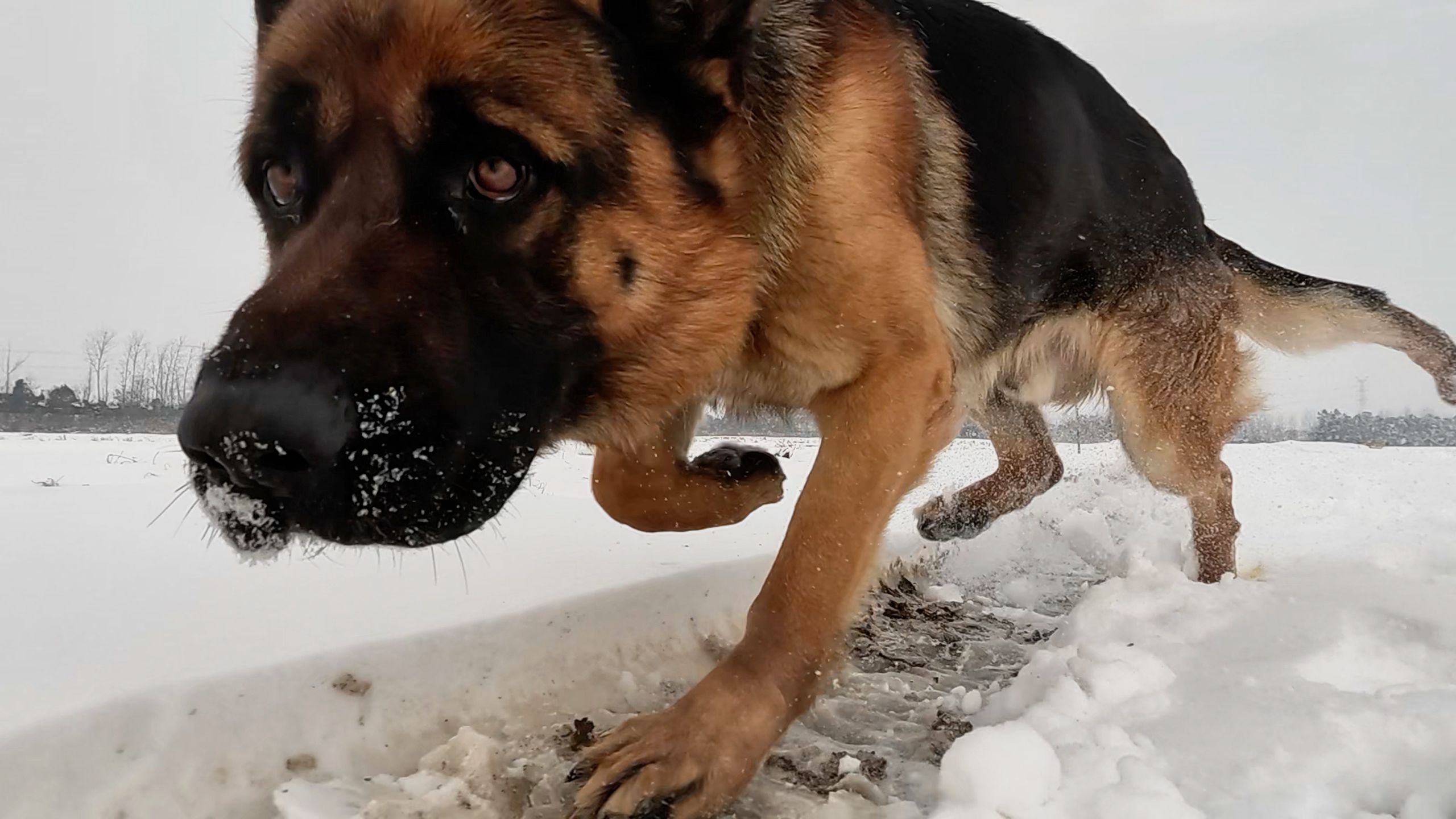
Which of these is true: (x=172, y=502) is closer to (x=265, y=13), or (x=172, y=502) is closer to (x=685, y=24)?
(x=265, y=13)

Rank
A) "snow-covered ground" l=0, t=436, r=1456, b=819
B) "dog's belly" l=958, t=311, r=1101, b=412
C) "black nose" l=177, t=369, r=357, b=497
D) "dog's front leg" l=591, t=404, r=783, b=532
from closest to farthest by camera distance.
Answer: "black nose" l=177, t=369, r=357, b=497 → "snow-covered ground" l=0, t=436, r=1456, b=819 → "dog's front leg" l=591, t=404, r=783, b=532 → "dog's belly" l=958, t=311, r=1101, b=412

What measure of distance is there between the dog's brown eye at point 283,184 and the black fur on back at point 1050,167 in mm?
1820

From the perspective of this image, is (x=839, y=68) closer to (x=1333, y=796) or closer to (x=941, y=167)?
(x=941, y=167)

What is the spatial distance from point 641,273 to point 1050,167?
198 cm

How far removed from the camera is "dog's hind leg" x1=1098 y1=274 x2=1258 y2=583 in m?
3.75

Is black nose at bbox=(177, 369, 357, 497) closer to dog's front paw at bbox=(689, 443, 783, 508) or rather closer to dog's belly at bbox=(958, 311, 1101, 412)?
dog's front paw at bbox=(689, 443, 783, 508)

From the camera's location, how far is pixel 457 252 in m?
1.59

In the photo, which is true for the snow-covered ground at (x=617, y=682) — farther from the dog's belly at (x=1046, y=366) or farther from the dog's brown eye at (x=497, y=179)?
the dog's brown eye at (x=497, y=179)

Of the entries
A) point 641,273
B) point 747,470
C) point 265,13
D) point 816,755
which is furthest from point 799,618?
point 265,13

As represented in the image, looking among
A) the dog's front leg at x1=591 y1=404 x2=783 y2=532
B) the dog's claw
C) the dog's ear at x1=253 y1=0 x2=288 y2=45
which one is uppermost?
the dog's ear at x1=253 y1=0 x2=288 y2=45

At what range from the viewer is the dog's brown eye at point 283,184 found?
172 centimetres

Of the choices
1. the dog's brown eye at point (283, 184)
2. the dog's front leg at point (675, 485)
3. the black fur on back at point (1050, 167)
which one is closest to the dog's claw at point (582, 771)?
the dog's front leg at point (675, 485)

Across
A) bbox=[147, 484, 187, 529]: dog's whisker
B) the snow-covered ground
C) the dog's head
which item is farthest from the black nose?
the snow-covered ground

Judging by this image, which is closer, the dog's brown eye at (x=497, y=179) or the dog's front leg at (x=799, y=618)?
the dog's brown eye at (x=497, y=179)
